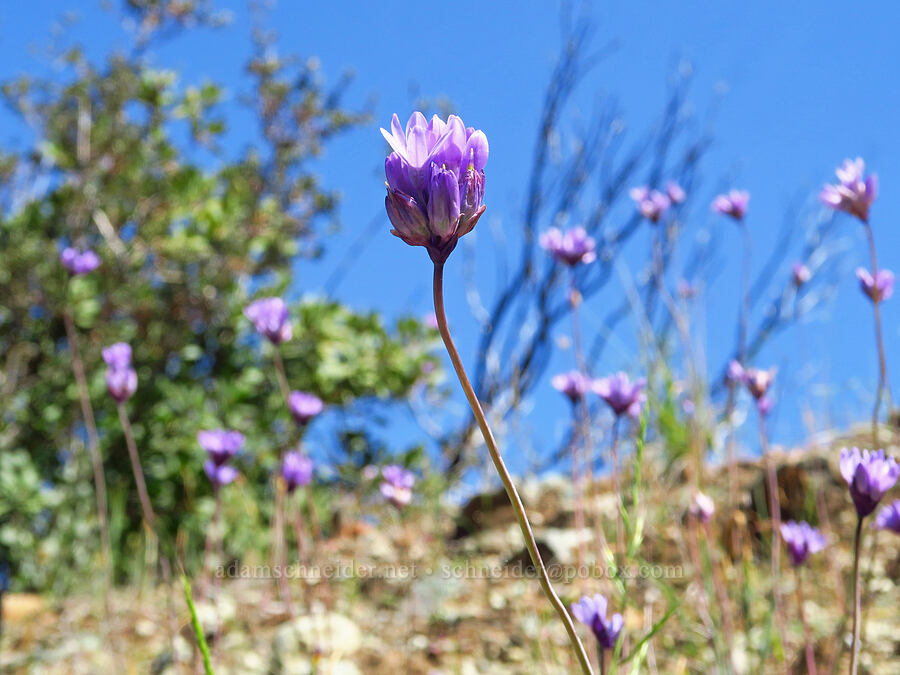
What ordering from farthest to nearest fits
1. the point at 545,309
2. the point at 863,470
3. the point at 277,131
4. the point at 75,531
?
the point at 277,131
the point at 545,309
the point at 75,531
the point at 863,470

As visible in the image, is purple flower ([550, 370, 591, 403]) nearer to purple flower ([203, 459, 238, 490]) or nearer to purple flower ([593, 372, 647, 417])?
purple flower ([593, 372, 647, 417])

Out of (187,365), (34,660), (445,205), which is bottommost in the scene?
(34,660)

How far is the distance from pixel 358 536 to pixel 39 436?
1.68 m

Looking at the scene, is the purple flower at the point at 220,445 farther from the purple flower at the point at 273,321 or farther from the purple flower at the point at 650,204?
the purple flower at the point at 650,204

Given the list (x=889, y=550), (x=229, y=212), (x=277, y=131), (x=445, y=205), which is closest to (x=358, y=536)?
(x=229, y=212)

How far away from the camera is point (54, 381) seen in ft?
13.1

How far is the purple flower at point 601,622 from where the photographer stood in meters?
1.05

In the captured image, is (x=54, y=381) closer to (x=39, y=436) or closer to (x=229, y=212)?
(x=39, y=436)

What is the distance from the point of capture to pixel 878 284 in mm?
1672

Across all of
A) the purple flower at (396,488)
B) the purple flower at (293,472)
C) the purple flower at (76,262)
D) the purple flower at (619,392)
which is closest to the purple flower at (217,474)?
the purple flower at (293,472)

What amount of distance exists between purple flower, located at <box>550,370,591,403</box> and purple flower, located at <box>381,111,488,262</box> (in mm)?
1350

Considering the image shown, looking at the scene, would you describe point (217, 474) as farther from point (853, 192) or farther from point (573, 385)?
point (853, 192)

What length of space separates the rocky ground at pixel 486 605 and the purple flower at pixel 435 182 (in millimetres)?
1347

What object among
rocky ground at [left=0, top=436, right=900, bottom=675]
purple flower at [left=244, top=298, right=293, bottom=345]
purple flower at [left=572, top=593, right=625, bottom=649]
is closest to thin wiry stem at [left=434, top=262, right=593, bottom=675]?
purple flower at [left=572, top=593, right=625, bottom=649]
